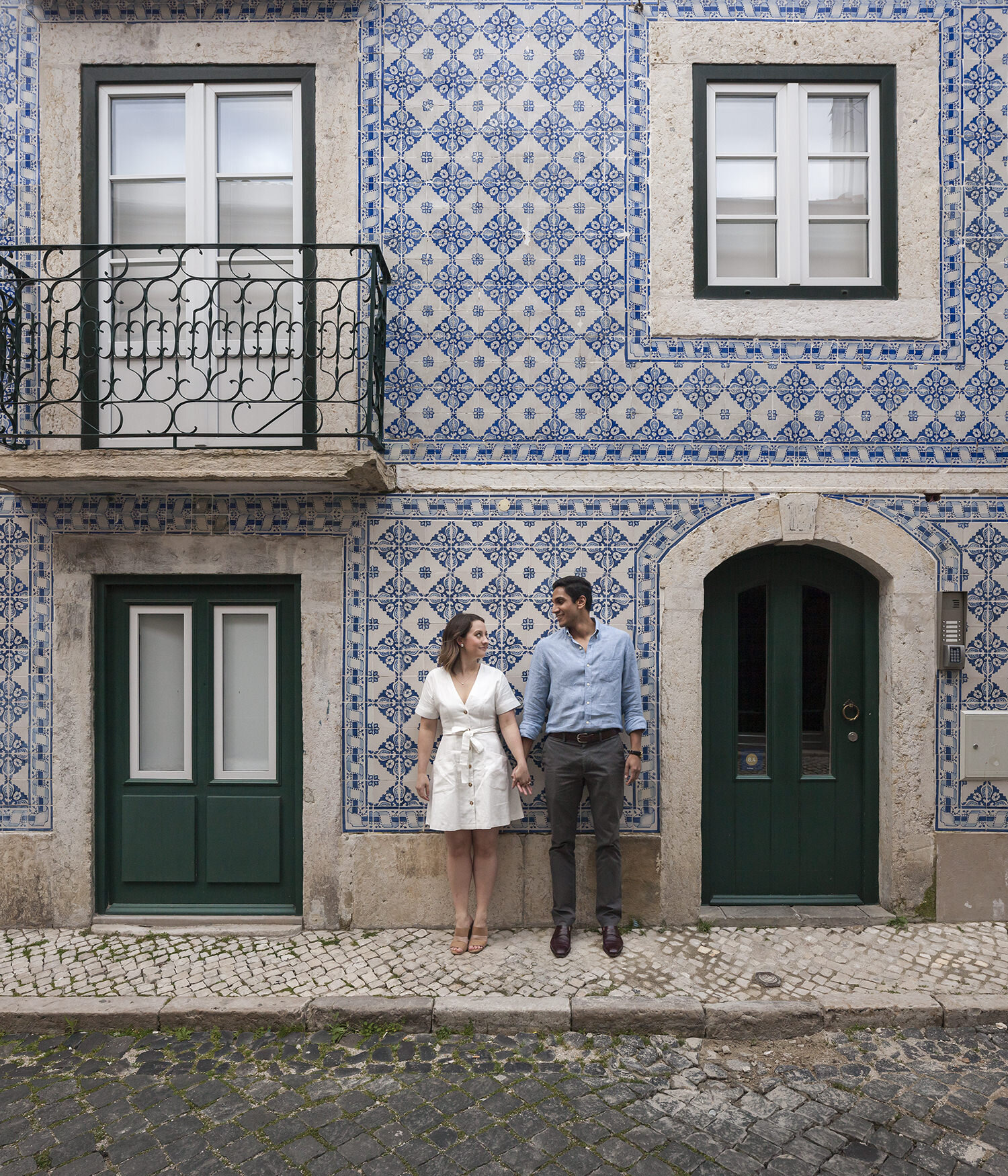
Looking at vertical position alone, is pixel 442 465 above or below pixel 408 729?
above

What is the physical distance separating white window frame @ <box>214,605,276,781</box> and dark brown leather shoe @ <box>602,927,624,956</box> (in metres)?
2.30

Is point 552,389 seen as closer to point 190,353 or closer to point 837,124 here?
point 190,353

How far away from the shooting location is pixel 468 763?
13.9 feet

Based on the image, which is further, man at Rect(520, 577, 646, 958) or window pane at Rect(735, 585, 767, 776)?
window pane at Rect(735, 585, 767, 776)

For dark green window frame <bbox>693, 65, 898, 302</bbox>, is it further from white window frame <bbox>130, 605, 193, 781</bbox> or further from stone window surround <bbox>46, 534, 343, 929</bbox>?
white window frame <bbox>130, 605, 193, 781</bbox>

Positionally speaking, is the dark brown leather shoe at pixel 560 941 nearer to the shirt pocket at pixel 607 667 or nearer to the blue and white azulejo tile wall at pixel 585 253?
the shirt pocket at pixel 607 667

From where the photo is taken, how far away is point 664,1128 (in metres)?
2.94

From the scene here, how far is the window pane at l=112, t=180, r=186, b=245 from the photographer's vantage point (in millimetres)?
4828

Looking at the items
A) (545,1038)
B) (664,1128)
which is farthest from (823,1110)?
(545,1038)

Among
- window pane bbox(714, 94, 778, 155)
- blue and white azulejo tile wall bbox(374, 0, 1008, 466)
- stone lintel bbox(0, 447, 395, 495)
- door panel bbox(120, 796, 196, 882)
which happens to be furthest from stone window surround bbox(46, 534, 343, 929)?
window pane bbox(714, 94, 778, 155)

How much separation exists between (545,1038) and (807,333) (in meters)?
4.33

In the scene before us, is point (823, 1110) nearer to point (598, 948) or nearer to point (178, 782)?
point (598, 948)

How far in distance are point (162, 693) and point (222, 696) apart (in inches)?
16.5

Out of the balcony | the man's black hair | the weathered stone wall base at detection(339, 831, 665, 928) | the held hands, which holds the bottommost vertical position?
the weathered stone wall base at detection(339, 831, 665, 928)
